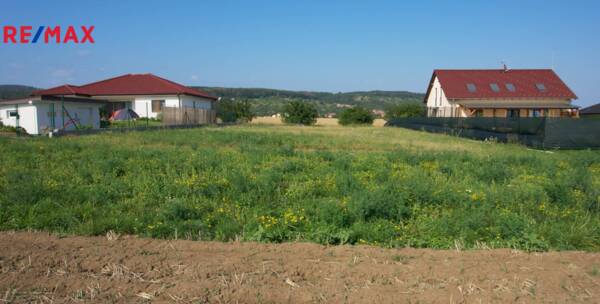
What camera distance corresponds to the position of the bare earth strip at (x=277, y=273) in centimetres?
372

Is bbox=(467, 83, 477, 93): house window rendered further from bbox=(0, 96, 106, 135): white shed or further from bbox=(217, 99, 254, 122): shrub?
bbox=(0, 96, 106, 135): white shed

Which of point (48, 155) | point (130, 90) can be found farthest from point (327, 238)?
point (130, 90)

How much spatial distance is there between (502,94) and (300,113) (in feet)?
78.6

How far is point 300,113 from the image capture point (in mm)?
56219

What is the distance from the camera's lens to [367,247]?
4.85m

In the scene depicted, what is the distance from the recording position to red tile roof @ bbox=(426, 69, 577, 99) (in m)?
46.7

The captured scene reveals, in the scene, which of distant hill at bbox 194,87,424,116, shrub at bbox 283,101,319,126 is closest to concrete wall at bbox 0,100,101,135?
shrub at bbox 283,101,319,126

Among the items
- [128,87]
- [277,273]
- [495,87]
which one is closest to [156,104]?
[128,87]

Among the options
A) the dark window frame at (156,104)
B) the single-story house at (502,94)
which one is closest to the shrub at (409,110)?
the single-story house at (502,94)

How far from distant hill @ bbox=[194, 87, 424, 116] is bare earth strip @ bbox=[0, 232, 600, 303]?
4055 inches

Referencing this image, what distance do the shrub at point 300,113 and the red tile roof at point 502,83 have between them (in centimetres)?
1609

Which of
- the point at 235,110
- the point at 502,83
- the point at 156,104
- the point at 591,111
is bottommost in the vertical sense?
the point at 591,111

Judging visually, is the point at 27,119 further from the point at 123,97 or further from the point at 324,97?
the point at 324,97

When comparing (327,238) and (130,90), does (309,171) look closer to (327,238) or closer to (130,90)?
(327,238)
